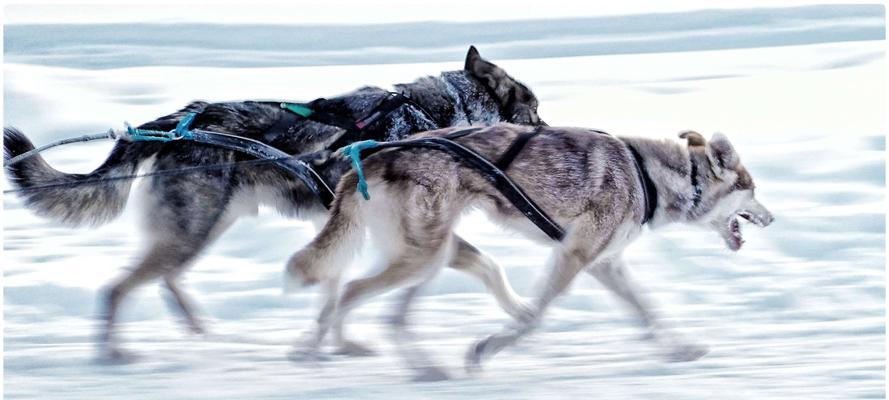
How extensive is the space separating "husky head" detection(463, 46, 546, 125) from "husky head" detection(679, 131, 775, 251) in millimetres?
905

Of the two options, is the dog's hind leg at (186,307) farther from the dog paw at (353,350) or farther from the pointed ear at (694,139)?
the pointed ear at (694,139)

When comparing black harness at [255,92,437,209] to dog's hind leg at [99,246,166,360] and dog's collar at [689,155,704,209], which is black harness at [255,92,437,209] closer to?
dog's hind leg at [99,246,166,360]

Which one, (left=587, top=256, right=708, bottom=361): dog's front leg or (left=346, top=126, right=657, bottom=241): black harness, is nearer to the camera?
(left=346, top=126, right=657, bottom=241): black harness

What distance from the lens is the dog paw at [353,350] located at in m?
5.44

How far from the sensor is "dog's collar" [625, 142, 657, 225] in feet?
16.8

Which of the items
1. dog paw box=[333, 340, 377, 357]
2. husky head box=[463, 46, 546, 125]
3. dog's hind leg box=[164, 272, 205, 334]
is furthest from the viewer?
husky head box=[463, 46, 546, 125]

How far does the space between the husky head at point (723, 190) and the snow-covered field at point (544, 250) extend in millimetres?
508

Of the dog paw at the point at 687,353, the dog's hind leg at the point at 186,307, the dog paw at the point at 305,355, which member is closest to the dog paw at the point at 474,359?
the dog paw at the point at 305,355

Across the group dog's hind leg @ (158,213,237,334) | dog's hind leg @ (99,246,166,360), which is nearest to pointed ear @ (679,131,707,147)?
dog's hind leg @ (158,213,237,334)

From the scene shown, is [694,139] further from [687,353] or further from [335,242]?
[335,242]

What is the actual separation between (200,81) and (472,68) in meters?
5.58

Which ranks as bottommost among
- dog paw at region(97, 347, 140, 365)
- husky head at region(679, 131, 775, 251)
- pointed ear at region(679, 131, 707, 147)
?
dog paw at region(97, 347, 140, 365)

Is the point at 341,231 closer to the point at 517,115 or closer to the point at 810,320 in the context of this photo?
the point at 517,115

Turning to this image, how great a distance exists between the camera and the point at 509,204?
4922 mm
